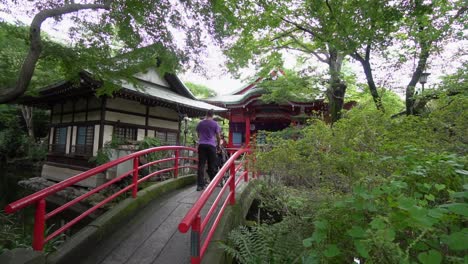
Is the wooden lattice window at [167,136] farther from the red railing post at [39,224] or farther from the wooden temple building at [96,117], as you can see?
the red railing post at [39,224]

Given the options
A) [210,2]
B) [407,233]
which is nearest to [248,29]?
[210,2]

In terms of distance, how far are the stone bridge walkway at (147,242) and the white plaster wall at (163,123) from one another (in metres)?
7.42

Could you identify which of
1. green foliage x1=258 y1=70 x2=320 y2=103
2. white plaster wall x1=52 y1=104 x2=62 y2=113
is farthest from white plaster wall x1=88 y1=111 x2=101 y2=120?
green foliage x1=258 y1=70 x2=320 y2=103

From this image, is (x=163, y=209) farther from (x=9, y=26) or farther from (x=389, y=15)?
(x=389, y=15)

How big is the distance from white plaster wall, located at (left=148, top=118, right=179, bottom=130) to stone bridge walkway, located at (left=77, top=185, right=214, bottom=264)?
7417 mm

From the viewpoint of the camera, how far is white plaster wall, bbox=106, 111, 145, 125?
945 centimetres

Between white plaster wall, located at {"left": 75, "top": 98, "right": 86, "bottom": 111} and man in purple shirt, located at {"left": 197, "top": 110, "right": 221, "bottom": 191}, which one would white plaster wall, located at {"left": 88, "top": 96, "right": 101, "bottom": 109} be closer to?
white plaster wall, located at {"left": 75, "top": 98, "right": 86, "bottom": 111}

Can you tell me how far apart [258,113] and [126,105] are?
24.9ft

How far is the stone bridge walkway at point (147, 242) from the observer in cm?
293

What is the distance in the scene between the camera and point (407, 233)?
1741 millimetres

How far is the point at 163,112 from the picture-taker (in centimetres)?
1187

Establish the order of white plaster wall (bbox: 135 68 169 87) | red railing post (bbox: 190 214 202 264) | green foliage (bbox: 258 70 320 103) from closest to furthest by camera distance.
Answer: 1. red railing post (bbox: 190 214 202 264)
2. green foliage (bbox: 258 70 320 103)
3. white plaster wall (bbox: 135 68 169 87)

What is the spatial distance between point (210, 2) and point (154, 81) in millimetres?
8108

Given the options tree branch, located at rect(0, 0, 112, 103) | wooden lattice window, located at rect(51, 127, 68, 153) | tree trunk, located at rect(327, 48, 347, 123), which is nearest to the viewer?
tree branch, located at rect(0, 0, 112, 103)
